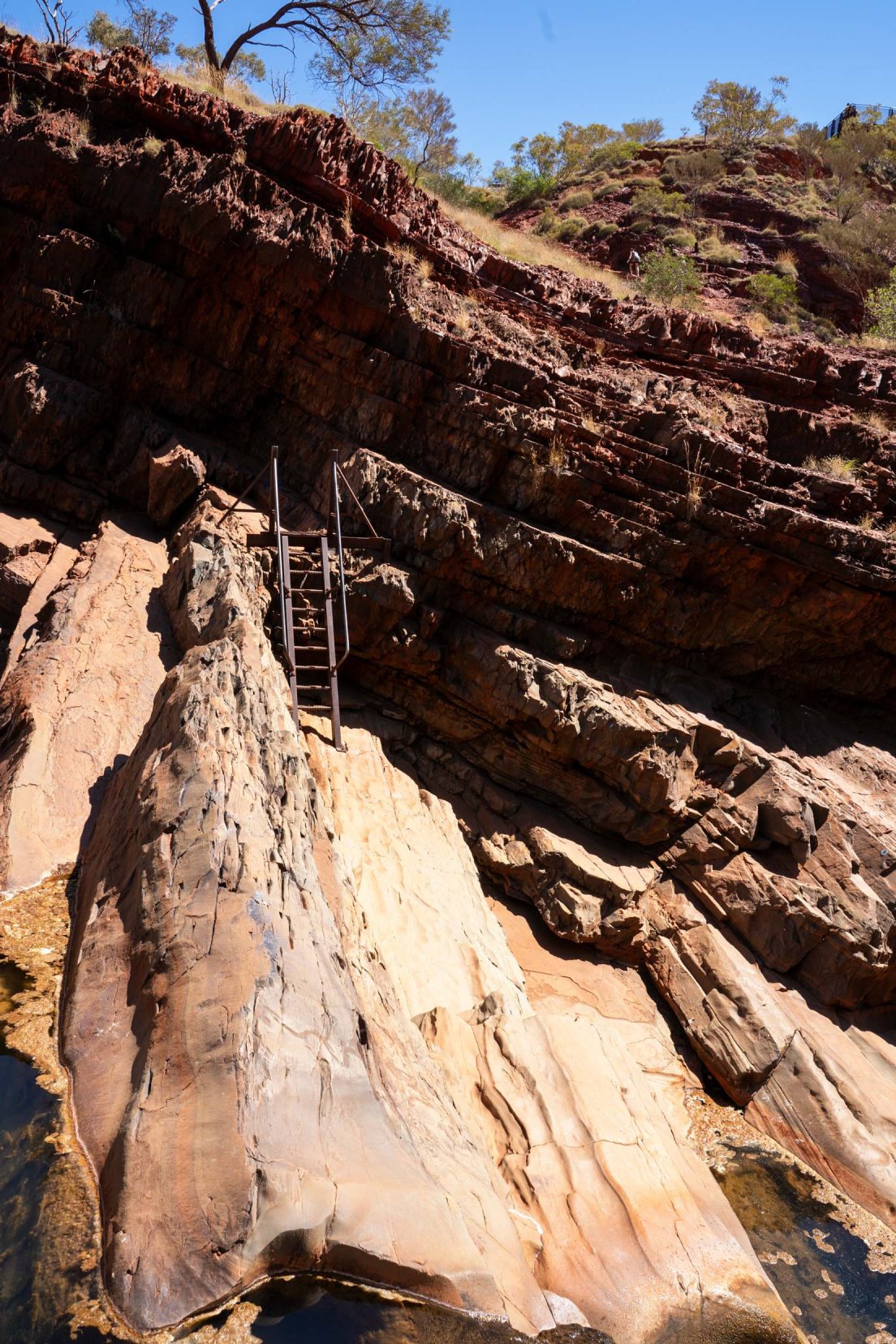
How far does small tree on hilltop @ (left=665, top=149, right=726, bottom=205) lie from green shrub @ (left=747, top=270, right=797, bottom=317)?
8221 millimetres

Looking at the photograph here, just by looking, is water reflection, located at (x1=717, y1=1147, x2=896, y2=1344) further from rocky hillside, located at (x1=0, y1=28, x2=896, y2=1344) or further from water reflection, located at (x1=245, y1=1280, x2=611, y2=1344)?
water reflection, located at (x1=245, y1=1280, x2=611, y2=1344)

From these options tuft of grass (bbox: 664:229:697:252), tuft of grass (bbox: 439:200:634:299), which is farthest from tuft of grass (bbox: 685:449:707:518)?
tuft of grass (bbox: 664:229:697:252)

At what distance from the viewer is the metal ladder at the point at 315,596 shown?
11.0 meters

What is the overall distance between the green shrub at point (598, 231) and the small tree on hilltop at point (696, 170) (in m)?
4.51

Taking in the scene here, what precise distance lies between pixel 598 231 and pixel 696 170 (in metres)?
6.15

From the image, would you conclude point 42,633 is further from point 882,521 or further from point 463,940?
point 882,521

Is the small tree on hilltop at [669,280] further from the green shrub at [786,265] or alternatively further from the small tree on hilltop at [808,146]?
the small tree on hilltop at [808,146]

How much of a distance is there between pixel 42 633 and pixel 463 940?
632 cm

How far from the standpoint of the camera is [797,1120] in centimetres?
926

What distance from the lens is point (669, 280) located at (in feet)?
66.8

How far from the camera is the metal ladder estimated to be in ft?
36.1

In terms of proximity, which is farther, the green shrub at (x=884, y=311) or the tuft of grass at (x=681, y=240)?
the tuft of grass at (x=681, y=240)

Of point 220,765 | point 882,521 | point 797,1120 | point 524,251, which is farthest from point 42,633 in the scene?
point 524,251

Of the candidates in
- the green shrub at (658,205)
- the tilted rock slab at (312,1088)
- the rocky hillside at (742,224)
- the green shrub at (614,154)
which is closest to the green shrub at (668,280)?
the rocky hillside at (742,224)
